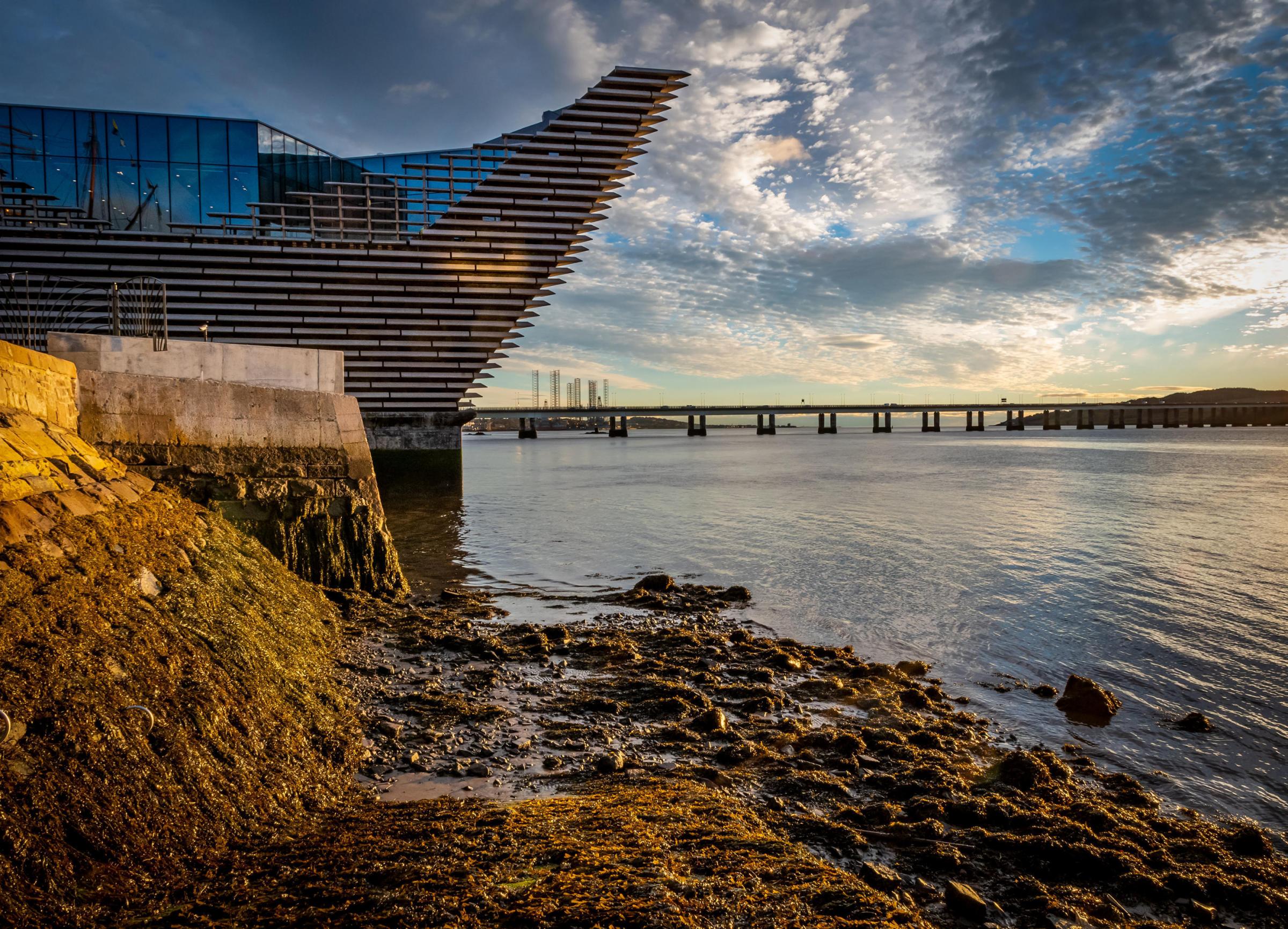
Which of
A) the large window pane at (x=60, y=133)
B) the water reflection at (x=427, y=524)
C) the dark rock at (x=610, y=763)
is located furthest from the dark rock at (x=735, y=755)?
the large window pane at (x=60, y=133)

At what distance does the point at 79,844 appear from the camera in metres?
3.09

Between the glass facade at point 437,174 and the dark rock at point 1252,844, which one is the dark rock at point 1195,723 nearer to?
the dark rock at point 1252,844

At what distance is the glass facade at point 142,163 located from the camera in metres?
27.6

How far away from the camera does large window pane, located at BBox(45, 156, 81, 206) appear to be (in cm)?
2770

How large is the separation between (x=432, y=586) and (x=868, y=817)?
9.41 metres

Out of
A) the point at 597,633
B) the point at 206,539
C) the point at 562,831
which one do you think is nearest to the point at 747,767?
the point at 562,831

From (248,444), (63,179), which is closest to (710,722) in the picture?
(248,444)

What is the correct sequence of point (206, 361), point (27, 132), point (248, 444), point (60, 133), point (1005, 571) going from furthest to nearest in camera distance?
1. point (60, 133)
2. point (27, 132)
3. point (1005, 571)
4. point (206, 361)
5. point (248, 444)

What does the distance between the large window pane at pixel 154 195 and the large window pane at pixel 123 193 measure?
0.71 ft

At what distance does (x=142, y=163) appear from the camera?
27938 millimetres

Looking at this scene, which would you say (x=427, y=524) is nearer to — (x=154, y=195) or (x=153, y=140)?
(x=154, y=195)

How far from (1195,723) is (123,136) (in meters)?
36.8

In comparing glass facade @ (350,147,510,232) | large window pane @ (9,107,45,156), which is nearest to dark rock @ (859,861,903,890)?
glass facade @ (350,147,510,232)

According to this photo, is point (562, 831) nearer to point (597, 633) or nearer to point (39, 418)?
point (597, 633)
